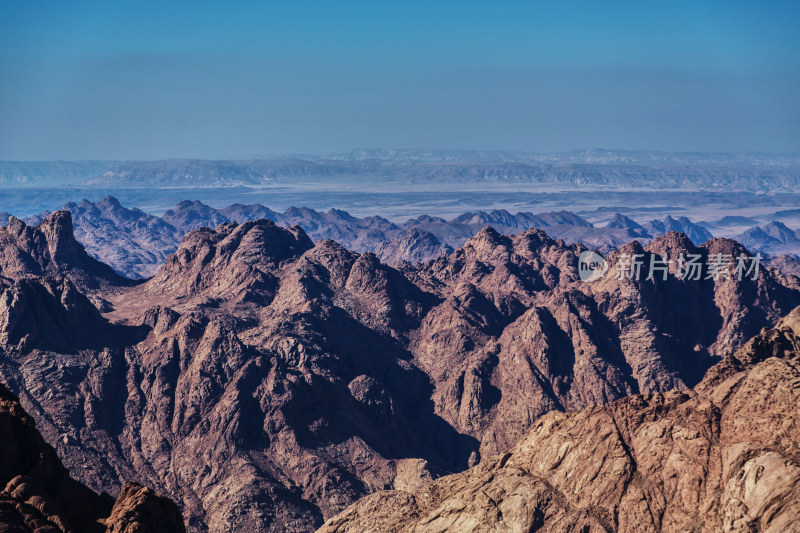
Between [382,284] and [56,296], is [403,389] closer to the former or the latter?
[382,284]

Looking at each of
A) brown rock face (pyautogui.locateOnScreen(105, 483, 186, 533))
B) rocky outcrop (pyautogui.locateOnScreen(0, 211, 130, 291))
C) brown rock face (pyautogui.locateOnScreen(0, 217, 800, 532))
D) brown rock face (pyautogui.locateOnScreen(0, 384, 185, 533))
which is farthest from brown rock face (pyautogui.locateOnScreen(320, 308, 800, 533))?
rocky outcrop (pyautogui.locateOnScreen(0, 211, 130, 291))

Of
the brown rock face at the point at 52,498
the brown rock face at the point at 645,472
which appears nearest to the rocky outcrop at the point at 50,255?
the brown rock face at the point at 645,472

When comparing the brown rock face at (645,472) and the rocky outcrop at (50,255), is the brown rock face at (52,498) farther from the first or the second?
the rocky outcrop at (50,255)

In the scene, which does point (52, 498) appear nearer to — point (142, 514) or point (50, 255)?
point (142, 514)

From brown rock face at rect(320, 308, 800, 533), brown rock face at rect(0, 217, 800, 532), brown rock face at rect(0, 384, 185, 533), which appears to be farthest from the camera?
brown rock face at rect(0, 217, 800, 532)

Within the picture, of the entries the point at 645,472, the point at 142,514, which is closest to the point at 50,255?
the point at 645,472

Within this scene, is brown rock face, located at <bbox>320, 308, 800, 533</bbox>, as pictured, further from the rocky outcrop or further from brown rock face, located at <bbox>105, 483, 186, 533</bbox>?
the rocky outcrop
